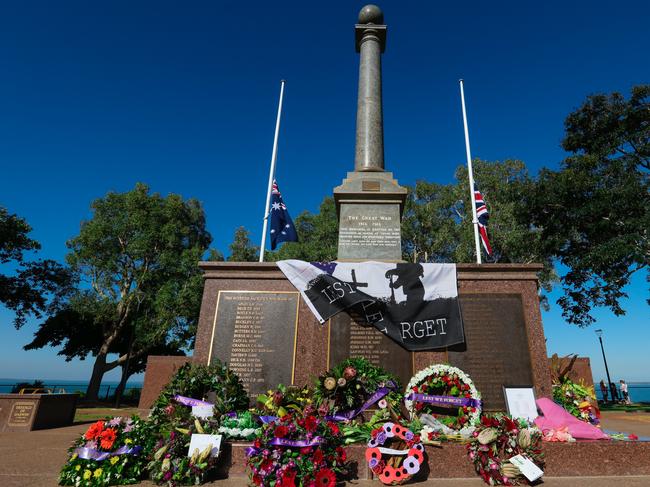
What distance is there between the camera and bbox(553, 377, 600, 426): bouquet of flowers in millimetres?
7078

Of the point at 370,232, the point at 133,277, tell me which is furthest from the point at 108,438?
the point at 133,277

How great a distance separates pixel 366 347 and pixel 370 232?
3.37 meters

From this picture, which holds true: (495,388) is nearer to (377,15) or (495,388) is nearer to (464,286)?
(464,286)

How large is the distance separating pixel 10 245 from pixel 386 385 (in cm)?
2869

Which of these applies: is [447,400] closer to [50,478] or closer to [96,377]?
[50,478]

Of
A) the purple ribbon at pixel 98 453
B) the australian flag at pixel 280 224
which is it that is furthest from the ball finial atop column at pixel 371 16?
the purple ribbon at pixel 98 453

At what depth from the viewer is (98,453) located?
16.1 ft

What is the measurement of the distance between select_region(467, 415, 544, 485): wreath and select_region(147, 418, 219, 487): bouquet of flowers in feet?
11.5

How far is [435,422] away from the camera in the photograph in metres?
6.02

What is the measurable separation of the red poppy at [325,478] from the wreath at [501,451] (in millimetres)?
1984

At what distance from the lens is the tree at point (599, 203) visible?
62.1 ft

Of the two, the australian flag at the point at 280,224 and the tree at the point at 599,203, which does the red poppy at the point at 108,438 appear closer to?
the australian flag at the point at 280,224

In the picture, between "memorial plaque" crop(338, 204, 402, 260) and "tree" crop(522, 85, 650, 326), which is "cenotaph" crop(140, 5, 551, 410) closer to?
"memorial plaque" crop(338, 204, 402, 260)

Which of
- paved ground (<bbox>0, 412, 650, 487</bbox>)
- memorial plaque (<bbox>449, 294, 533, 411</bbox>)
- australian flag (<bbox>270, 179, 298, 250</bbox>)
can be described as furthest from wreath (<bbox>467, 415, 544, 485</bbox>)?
australian flag (<bbox>270, 179, 298, 250</bbox>)
